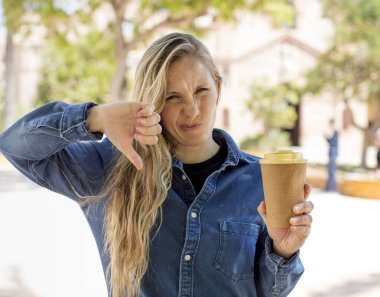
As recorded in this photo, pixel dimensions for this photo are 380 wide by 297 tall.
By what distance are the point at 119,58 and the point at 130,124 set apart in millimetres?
10007

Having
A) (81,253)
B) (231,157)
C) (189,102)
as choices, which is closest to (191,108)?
(189,102)

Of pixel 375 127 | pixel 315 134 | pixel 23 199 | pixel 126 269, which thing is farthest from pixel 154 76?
pixel 315 134

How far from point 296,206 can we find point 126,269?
1.72ft

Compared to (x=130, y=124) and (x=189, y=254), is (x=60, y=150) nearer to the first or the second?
(x=130, y=124)

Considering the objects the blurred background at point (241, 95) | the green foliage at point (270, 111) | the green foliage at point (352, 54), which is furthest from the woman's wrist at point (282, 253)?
the green foliage at point (270, 111)

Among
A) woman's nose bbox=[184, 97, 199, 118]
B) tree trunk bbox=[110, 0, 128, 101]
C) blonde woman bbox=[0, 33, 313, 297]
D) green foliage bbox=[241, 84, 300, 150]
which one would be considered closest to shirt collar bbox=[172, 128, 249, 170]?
blonde woman bbox=[0, 33, 313, 297]

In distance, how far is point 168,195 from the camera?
4.86 ft

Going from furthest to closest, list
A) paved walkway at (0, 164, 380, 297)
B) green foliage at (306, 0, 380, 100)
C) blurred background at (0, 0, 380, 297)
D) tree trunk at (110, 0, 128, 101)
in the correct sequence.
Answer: green foliage at (306, 0, 380, 100) → tree trunk at (110, 0, 128, 101) → blurred background at (0, 0, 380, 297) → paved walkway at (0, 164, 380, 297)

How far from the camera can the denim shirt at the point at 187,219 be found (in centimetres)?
139

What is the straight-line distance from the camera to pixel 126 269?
1.43 meters

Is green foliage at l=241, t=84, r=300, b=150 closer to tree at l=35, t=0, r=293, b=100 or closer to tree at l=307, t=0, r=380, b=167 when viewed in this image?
tree at l=307, t=0, r=380, b=167

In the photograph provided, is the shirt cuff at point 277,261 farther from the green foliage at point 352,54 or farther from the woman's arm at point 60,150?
the green foliage at point 352,54

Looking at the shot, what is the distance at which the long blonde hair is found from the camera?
1435 mm

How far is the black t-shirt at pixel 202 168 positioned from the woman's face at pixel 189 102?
0.08m
